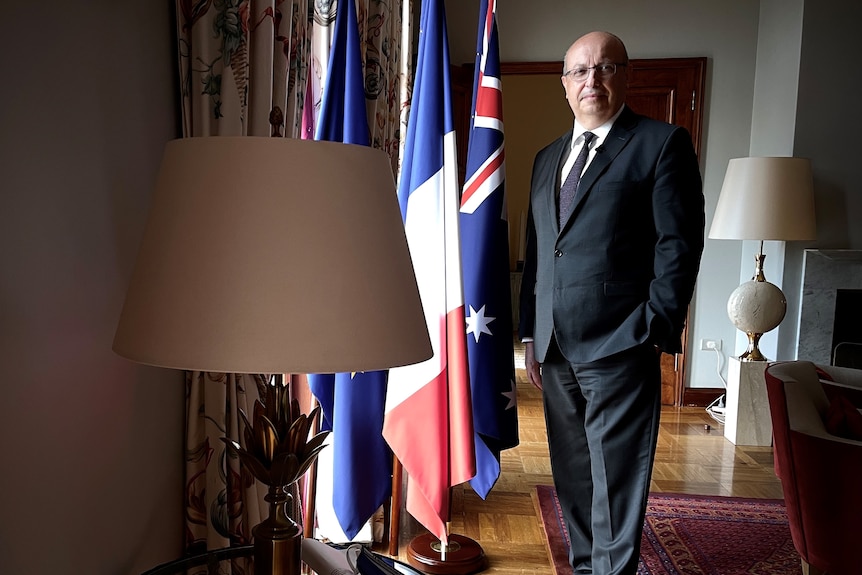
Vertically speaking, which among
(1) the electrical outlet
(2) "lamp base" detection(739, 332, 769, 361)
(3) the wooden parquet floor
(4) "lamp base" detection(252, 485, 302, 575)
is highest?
(4) "lamp base" detection(252, 485, 302, 575)

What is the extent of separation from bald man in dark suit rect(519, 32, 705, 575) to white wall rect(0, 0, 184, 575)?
112 centimetres

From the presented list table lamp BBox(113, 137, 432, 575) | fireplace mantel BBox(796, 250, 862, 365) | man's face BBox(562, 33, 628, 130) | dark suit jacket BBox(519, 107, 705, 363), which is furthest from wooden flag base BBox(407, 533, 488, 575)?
fireplace mantel BBox(796, 250, 862, 365)

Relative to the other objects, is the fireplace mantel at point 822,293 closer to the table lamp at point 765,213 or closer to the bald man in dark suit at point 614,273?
the table lamp at point 765,213

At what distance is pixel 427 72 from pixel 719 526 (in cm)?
202

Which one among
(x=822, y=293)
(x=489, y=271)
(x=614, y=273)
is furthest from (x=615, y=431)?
(x=822, y=293)

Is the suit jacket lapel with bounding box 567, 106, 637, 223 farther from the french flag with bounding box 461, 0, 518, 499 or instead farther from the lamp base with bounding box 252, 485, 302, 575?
the lamp base with bounding box 252, 485, 302, 575

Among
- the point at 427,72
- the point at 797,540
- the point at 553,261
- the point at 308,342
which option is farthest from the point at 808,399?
the point at 308,342

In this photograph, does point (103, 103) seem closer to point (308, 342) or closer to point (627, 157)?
point (308, 342)

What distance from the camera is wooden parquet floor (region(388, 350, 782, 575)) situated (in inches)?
96.5

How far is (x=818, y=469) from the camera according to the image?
185 cm

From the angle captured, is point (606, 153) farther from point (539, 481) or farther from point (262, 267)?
point (539, 481)

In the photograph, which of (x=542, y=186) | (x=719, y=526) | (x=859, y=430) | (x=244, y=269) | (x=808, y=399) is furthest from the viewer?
(x=719, y=526)

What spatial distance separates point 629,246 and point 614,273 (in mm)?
82

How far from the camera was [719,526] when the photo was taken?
2668 mm
